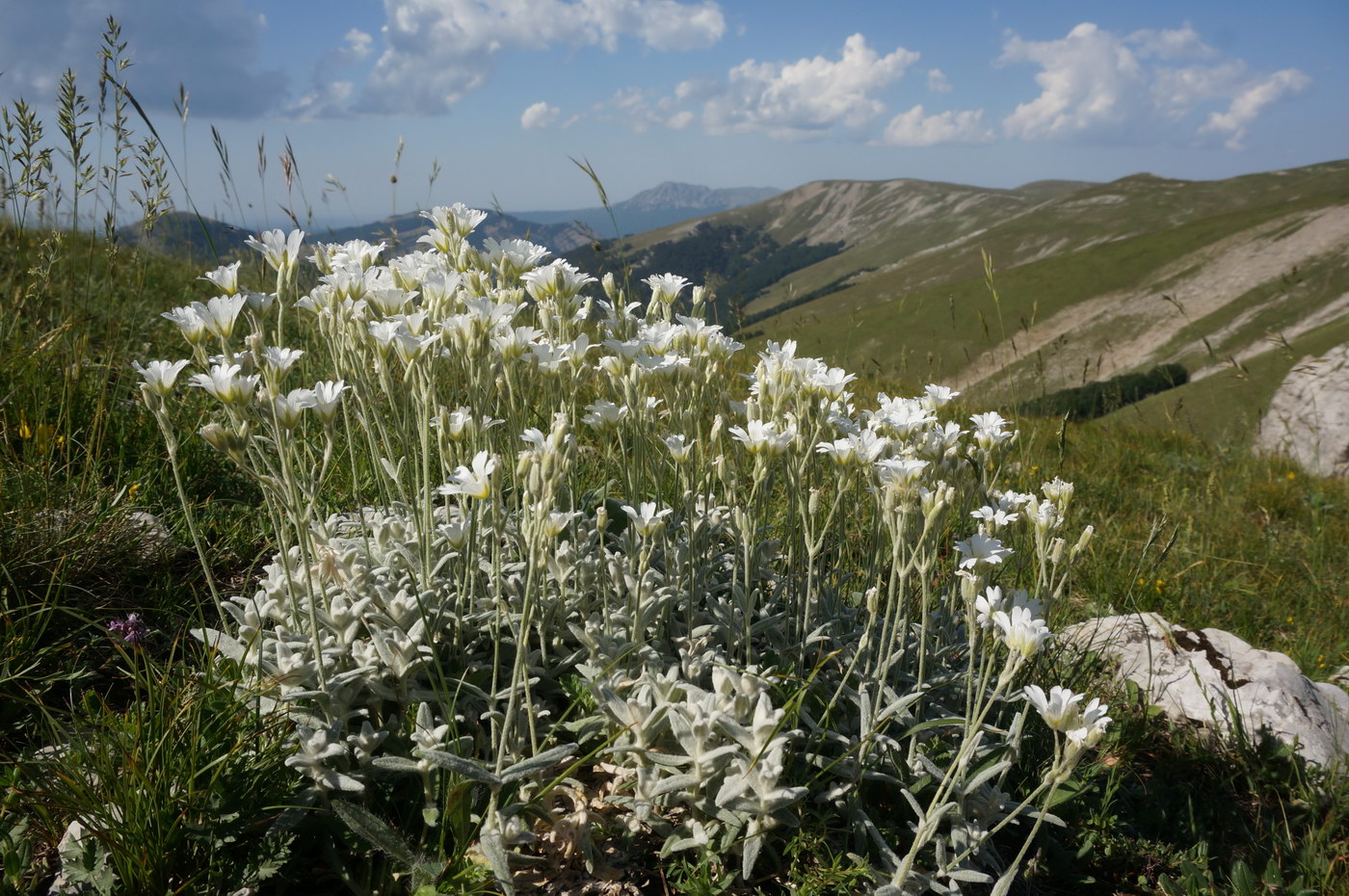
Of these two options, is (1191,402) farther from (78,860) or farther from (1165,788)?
(78,860)

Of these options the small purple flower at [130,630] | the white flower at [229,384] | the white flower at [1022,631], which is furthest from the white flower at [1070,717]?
the small purple flower at [130,630]

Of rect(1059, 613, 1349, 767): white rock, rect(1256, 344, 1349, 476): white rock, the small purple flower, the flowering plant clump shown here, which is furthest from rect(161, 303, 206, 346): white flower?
rect(1256, 344, 1349, 476): white rock

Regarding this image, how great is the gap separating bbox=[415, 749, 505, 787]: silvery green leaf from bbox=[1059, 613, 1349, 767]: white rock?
118 inches

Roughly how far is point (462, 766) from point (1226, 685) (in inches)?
150

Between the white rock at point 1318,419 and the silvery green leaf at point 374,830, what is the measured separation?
13856mm

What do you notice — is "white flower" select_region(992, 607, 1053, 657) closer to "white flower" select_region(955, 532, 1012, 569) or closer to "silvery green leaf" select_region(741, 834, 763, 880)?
"white flower" select_region(955, 532, 1012, 569)

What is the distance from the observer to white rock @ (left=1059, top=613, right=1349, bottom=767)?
A: 376 cm

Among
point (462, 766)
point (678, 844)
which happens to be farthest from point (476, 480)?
point (678, 844)

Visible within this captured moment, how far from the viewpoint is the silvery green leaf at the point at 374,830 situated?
2242 millimetres

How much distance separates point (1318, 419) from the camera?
13695mm

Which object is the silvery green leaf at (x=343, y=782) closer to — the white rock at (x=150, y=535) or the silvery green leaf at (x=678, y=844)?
the silvery green leaf at (x=678, y=844)

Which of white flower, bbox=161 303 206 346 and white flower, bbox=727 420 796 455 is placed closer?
white flower, bbox=161 303 206 346

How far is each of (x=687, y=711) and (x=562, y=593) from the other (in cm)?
73

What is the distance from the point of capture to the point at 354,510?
436 cm
